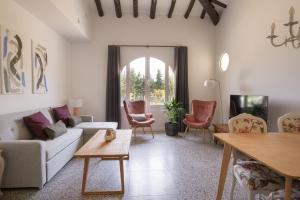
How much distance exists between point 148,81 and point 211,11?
243cm

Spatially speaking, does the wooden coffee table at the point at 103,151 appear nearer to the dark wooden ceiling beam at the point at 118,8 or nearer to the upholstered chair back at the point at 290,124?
the upholstered chair back at the point at 290,124

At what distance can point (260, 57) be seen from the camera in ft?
13.9

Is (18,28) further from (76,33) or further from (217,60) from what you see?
(217,60)

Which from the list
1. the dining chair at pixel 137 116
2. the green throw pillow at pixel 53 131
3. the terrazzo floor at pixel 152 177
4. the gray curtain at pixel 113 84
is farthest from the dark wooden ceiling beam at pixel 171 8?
the green throw pillow at pixel 53 131

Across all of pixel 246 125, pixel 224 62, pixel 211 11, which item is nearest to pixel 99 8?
pixel 211 11

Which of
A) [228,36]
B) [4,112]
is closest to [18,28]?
[4,112]

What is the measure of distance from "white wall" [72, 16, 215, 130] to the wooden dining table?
174 inches

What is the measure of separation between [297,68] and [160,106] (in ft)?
12.1

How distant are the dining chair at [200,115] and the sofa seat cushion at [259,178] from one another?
10.5 ft

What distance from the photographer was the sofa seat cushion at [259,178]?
5.89 ft

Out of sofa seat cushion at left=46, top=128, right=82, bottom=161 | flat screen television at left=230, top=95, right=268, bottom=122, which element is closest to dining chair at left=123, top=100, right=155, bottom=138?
sofa seat cushion at left=46, top=128, right=82, bottom=161

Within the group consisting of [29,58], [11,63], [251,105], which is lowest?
[251,105]

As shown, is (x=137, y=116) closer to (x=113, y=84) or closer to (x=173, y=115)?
(x=173, y=115)

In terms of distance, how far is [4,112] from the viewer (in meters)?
3.17
